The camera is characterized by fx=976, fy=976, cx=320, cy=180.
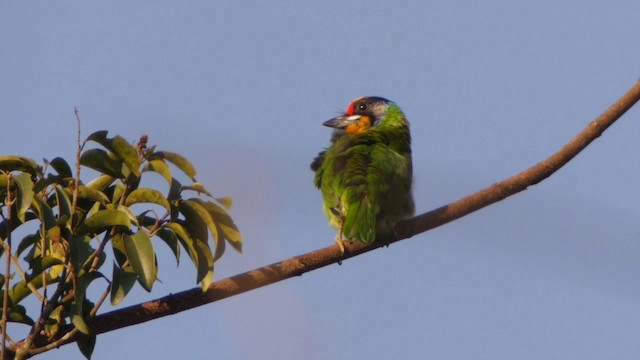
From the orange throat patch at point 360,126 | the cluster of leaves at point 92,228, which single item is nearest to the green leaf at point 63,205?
the cluster of leaves at point 92,228

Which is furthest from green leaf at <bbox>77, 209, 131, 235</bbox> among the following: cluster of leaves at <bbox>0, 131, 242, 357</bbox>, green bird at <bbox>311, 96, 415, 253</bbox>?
green bird at <bbox>311, 96, 415, 253</bbox>

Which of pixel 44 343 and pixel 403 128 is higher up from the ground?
pixel 403 128

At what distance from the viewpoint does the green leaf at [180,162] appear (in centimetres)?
266

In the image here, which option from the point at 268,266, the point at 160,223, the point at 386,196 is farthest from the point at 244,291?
the point at 386,196

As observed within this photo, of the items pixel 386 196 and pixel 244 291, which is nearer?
pixel 244 291

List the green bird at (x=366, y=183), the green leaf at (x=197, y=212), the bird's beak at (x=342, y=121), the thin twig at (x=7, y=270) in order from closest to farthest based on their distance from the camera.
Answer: the thin twig at (x=7, y=270)
the green leaf at (x=197, y=212)
the green bird at (x=366, y=183)
the bird's beak at (x=342, y=121)

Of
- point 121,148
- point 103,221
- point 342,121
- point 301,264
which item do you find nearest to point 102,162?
point 121,148

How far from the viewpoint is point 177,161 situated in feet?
8.85

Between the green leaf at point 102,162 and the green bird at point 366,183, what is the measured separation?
43.1 inches

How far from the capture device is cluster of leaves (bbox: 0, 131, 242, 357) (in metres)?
2.41

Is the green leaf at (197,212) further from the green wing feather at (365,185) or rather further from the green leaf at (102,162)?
the green wing feather at (365,185)

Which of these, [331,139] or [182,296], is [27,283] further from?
[331,139]

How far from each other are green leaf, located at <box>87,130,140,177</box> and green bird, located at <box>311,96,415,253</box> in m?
1.09

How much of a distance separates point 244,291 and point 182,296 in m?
0.16
